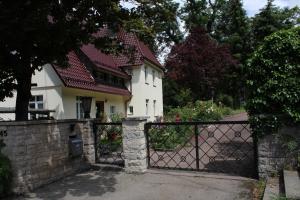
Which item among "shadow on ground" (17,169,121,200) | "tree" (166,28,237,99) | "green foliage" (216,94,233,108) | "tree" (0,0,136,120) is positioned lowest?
"shadow on ground" (17,169,121,200)

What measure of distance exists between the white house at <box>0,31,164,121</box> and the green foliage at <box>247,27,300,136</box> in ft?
11.9

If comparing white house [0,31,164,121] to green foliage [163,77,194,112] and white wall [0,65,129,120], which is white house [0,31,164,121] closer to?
white wall [0,65,129,120]

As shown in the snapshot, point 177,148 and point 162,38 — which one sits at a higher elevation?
point 162,38

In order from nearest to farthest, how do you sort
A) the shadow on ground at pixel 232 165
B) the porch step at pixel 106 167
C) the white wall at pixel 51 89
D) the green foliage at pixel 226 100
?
1. the shadow on ground at pixel 232 165
2. the porch step at pixel 106 167
3. the white wall at pixel 51 89
4. the green foliage at pixel 226 100

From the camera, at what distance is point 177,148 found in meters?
12.8

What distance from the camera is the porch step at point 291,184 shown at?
5.98 metres

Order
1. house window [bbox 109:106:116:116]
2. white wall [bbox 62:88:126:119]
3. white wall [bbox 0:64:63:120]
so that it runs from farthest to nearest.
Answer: house window [bbox 109:106:116:116]
white wall [bbox 62:88:126:119]
white wall [bbox 0:64:63:120]

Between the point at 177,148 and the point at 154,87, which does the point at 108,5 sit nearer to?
the point at 177,148

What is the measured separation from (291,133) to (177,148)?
18.7ft

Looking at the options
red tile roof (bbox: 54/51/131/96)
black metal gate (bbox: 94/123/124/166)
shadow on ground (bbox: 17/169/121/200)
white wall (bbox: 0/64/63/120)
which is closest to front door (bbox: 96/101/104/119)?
red tile roof (bbox: 54/51/131/96)

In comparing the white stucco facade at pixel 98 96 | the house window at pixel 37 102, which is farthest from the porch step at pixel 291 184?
the house window at pixel 37 102

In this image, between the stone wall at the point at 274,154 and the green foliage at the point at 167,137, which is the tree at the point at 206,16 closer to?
the green foliage at the point at 167,137

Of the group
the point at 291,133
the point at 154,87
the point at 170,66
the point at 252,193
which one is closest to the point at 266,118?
the point at 291,133

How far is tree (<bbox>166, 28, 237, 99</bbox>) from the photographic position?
31797 mm
